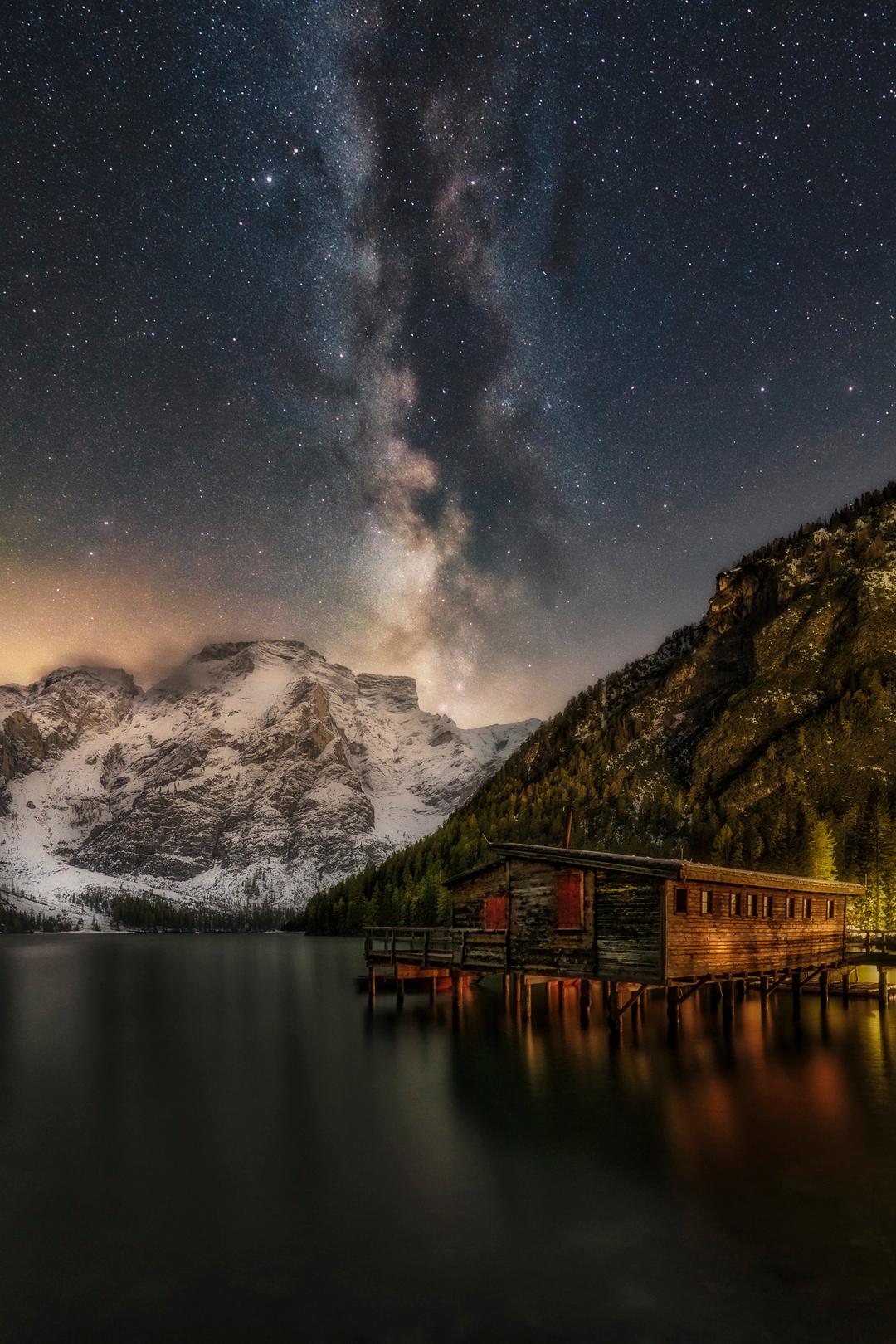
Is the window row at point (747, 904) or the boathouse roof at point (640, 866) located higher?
the boathouse roof at point (640, 866)

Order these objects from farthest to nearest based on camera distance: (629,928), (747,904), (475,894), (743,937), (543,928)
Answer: (475,894) < (747,904) < (743,937) < (543,928) < (629,928)

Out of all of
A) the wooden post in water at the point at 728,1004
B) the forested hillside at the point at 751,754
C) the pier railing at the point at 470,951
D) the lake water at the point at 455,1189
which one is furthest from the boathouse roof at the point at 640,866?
the forested hillside at the point at 751,754

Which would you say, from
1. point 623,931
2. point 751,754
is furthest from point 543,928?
point 751,754

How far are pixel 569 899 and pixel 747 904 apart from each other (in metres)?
9.84

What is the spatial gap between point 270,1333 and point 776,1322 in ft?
23.8

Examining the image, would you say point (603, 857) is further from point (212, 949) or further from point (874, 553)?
point (874, 553)

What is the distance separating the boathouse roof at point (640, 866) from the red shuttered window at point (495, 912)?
1.64 metres

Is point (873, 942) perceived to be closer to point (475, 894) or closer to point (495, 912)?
point (475, 894)

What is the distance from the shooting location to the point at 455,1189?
17578 millimetres

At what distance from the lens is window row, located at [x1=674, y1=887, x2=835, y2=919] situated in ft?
114

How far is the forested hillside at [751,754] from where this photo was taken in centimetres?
11168

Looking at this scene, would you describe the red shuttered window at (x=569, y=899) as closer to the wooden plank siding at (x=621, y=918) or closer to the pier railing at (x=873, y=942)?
the wooden plank siding at (x=621, y=918)

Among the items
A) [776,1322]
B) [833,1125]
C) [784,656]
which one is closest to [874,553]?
[784,656]

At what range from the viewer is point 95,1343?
11.5 metres
